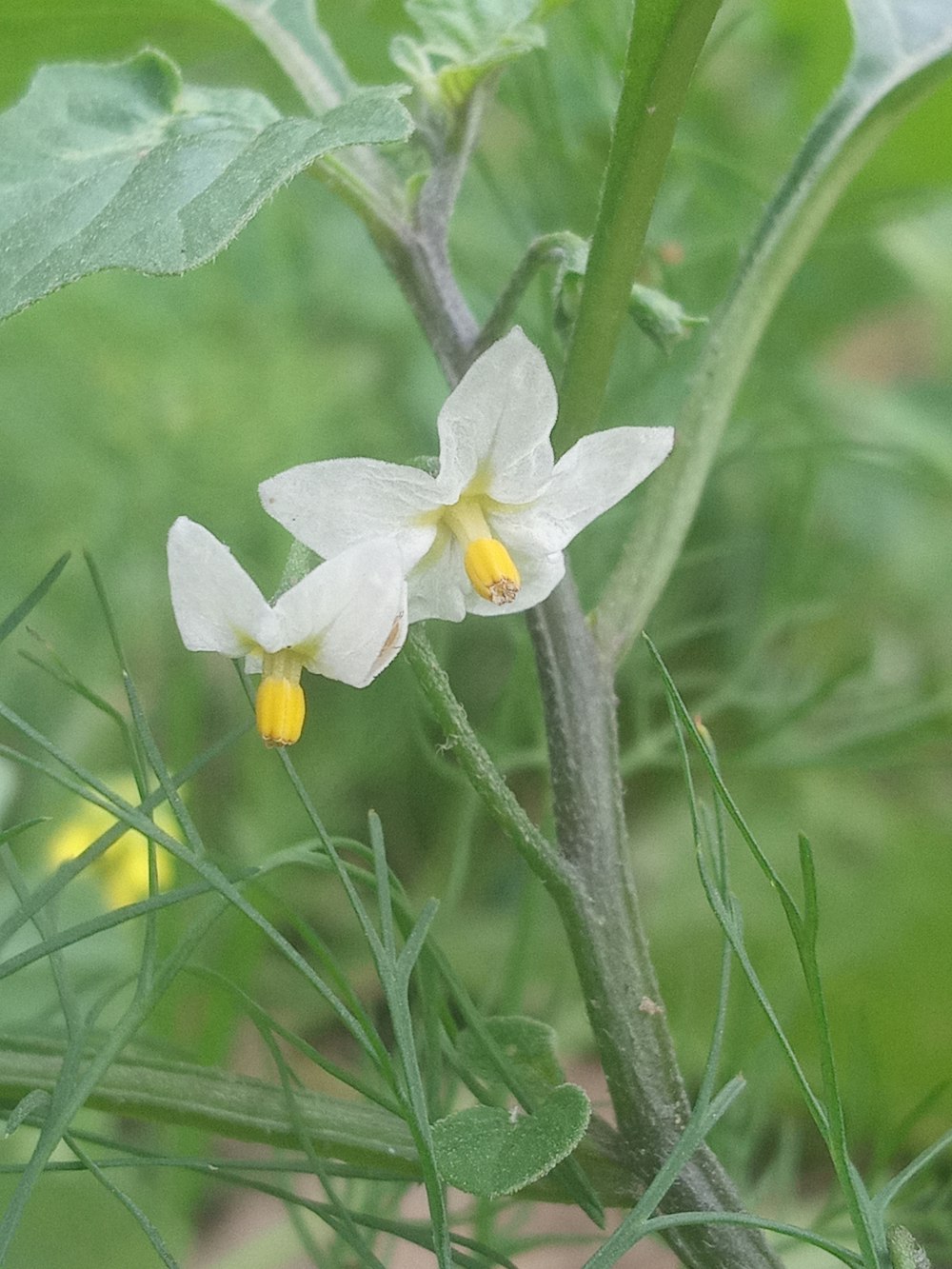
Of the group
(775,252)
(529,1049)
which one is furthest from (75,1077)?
(775,252)

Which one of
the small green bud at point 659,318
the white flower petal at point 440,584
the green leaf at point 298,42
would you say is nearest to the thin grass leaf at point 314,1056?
the white flower petal at point 440,584

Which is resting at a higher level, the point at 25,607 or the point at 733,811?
the point at 25,607

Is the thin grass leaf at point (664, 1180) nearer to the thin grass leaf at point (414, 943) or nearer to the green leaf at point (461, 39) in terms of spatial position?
the thin grass leaf at point (414, 943)

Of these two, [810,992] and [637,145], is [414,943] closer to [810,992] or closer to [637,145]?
[810,992]

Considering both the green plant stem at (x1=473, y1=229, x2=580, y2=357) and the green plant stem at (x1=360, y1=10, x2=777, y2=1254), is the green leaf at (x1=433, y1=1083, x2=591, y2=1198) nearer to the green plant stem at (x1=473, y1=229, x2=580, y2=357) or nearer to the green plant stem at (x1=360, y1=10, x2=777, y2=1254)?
the green plant stem at (x1=360, y1=10, x2=777, y2=1254)

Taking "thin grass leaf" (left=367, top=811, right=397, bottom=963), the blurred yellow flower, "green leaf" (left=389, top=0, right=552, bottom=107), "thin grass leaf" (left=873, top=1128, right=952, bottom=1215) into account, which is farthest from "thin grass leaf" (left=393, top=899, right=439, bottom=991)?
the blurred yellow flower

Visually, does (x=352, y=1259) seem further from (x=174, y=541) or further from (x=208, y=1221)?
(x=174, y=541)
